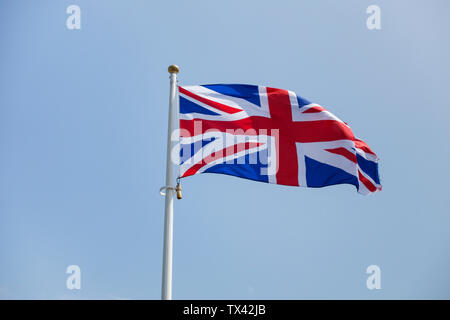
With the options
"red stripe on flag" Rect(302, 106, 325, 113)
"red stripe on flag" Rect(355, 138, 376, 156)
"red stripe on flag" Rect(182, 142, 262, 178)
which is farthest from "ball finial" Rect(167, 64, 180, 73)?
"red stripe on flag" Rect(355, 138, 376, 156)

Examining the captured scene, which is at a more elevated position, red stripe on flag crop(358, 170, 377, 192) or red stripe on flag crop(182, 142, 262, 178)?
red stripe on flag crop(182, 142, 262, 178)

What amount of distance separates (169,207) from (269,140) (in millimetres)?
3627

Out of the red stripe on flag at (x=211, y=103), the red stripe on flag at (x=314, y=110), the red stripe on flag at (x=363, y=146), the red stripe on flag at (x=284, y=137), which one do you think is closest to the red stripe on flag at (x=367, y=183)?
the red stripe on flag at (x=363, y=146)

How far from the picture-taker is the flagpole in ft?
36.7

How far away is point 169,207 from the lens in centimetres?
1192

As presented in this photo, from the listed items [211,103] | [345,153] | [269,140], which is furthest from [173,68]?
[345,153]

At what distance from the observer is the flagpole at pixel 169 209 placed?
1118 cm

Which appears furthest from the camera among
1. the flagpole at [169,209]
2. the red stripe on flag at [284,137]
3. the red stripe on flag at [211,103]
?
the red stripe on flag at [284,137]

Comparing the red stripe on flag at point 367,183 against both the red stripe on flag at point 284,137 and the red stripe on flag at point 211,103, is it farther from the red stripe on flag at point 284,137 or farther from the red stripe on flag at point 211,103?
the red stripe on flag at point 211,103

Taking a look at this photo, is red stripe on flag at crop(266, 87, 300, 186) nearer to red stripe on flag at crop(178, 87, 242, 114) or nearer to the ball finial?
red stripe on flag at crop(178, 87, 242, 114)

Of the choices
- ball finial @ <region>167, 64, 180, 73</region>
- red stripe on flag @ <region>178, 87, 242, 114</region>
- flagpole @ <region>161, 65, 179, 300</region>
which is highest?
ball finial @ <region>167, 64, 180, 73</region>

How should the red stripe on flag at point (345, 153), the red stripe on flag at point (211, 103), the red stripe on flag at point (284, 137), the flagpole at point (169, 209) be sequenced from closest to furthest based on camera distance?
the flagpole at point (169, 209)
the red stripe on flag at point (211, 103)
the red stripe on flag at point (284, 137)
the red stripe on flag at point (345, 153)
